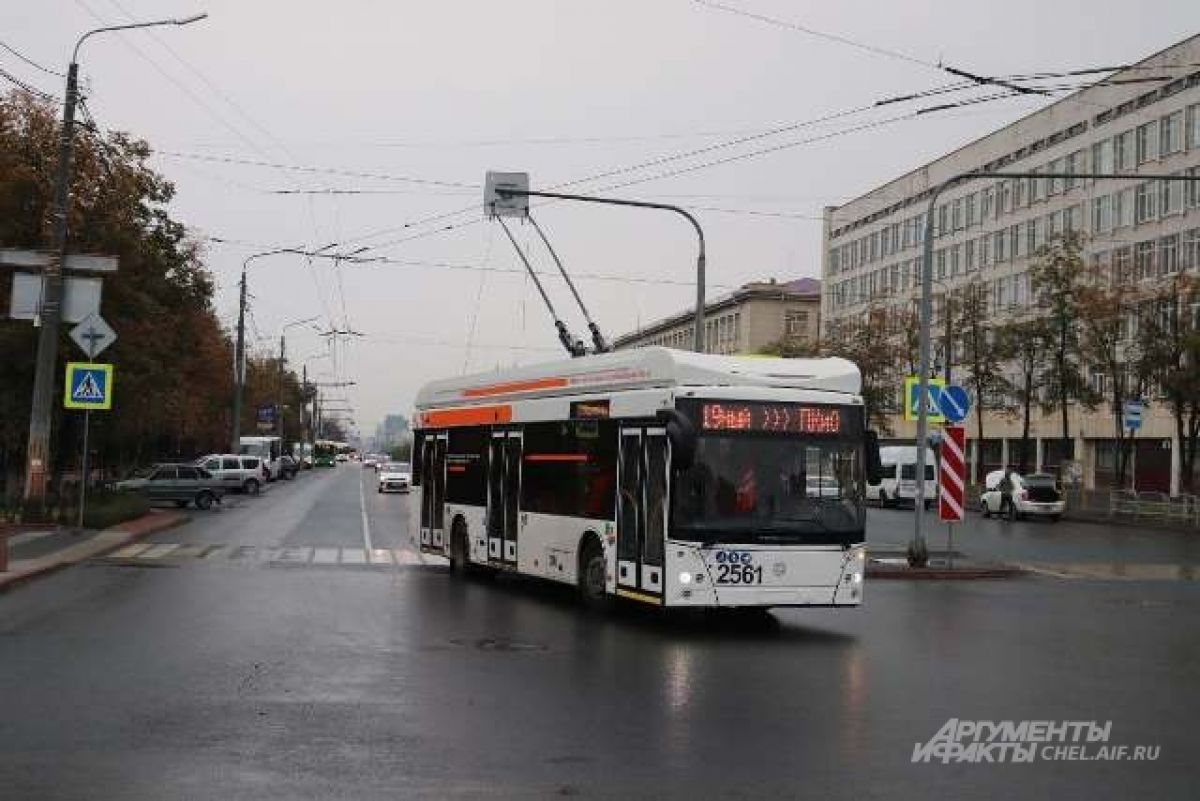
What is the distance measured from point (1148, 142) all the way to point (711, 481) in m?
60.6

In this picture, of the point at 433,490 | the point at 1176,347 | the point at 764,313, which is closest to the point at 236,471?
the point at 1176,347

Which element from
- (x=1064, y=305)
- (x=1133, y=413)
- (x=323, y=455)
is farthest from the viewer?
(x=323, y=455)

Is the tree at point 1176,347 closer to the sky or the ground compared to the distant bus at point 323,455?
closer to the sky

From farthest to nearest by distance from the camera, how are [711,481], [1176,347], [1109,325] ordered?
1. [1109,325]
2. [1176,347]
3. [711,481]

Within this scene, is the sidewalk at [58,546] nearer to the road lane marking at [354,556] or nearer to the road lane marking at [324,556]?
the road lane marking at [324,556]

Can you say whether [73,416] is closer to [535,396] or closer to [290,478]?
[535,396]

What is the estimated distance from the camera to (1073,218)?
7694 cm

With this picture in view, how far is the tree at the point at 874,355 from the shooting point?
260ft

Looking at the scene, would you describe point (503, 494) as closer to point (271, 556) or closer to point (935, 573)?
point (271, 556)

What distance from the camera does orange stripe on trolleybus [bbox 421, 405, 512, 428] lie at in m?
20.6

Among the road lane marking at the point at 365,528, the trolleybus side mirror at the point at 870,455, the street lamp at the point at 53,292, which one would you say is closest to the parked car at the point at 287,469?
the road lane marking at the point at 365,528

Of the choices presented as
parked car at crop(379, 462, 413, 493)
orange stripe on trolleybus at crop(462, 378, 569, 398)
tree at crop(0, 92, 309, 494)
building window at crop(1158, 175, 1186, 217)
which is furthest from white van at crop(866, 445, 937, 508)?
orange stripe on trolleybus at crop(462, 378, 569, 398)

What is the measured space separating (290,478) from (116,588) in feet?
267

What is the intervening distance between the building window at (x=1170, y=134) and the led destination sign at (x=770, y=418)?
57.0m
